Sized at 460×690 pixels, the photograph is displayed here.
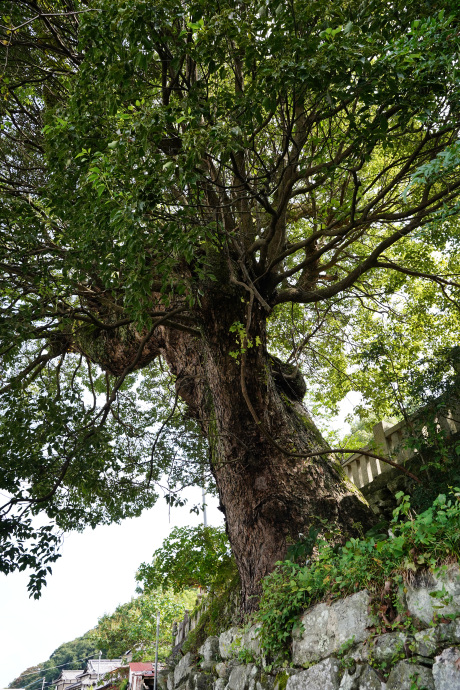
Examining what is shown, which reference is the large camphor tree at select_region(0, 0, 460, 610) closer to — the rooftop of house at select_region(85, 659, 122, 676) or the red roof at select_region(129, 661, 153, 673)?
the red roof at select_region(129, 661, 153, 673)

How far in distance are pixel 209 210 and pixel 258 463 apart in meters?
3.07

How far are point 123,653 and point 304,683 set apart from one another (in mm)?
19495

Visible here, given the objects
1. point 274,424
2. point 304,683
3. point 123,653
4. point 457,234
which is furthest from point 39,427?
point 123,653

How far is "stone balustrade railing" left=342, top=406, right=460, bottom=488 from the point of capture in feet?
18.5

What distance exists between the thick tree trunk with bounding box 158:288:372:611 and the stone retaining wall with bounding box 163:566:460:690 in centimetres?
106

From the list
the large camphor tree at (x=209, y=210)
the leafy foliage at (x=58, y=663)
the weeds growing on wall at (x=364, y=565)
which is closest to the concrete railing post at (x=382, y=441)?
the large camphor tree at (x=209, y=210)

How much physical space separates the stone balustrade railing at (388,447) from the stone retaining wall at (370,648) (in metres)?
2.25

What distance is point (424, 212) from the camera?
595 centimetres

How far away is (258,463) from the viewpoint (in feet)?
19.5

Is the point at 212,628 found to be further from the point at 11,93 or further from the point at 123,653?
the point at 123,653

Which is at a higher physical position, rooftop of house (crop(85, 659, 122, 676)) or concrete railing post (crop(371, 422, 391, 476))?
concrete railing post (crop(371, 422, 391, 476))

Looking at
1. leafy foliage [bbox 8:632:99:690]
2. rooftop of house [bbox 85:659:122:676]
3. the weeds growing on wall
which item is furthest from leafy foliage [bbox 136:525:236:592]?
leafy foliage [bbox 8:632:99:690]

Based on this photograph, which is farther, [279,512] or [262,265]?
[262,265]

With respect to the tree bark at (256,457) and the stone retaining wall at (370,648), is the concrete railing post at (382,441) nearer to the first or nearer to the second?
the tree bark at (256,457)
